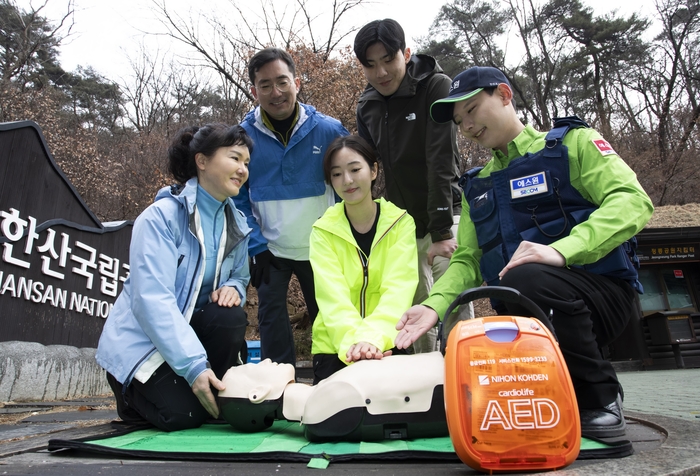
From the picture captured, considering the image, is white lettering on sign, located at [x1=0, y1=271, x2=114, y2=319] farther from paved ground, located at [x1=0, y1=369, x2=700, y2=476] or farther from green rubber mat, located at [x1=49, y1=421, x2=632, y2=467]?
green rubber mat, located at [x1=49, y1=421, x2=632, y2=467]

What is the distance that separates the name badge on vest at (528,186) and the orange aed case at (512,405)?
39.8 inches

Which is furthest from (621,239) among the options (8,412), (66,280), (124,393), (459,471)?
(66,280)

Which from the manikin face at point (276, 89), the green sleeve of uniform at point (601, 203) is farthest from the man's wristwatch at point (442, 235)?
the manikin face at point (276, 89)

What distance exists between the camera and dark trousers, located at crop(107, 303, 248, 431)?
229 cm

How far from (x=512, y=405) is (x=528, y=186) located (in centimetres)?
120

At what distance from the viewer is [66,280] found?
19.4 feet

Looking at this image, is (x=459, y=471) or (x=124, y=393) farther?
(x=124, y=393)

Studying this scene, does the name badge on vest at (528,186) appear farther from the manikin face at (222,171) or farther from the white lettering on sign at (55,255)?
the white lettering on sign at (55,255)

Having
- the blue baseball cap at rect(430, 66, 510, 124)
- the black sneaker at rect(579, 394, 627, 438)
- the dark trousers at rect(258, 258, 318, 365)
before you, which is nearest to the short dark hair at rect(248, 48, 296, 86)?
the dark trousers at rect(258, 258, 318, 365)

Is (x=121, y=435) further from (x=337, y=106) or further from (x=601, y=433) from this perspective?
(x=337, y=106)

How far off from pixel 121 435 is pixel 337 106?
444 inches

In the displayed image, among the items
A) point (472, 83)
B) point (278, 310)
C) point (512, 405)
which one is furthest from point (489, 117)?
point (278, 310)

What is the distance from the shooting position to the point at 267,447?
1.76m

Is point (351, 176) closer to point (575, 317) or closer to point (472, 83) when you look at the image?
point (472, 83)
